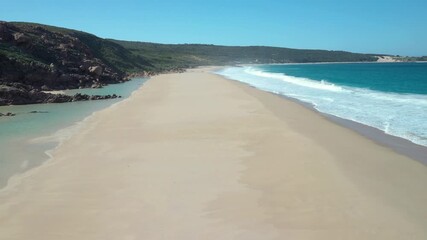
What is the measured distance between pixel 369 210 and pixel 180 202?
352 cm

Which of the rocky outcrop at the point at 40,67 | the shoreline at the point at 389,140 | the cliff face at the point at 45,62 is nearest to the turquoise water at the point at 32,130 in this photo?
the rocky outcrop at the point at 40,67

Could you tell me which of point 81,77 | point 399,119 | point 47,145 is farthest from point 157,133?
point 81,77

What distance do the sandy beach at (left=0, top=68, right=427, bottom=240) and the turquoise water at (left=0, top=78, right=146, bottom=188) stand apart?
65 centimetres

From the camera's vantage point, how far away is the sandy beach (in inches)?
256

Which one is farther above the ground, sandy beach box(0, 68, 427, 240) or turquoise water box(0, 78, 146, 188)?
sandy beach box(0, 68, 427, 240)

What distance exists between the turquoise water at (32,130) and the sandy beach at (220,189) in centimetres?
65

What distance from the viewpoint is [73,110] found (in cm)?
2288

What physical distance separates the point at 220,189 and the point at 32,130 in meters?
10.8

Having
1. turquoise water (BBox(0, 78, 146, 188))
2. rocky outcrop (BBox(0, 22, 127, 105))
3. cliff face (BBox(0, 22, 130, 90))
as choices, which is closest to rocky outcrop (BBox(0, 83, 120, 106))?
rocky outcrop (BBox(0, 22, 127, 105))

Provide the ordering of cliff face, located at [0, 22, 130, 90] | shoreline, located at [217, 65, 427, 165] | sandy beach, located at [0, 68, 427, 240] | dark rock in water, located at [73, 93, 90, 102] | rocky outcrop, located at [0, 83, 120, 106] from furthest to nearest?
1. cliff face, located at [0, 22, 130, 90]
2. dark rock in water, located at [73, 93, 90, 102]
3. rocky outcrop, located at [0, 83, 120, 106]
4. shoreline, located at [217, 65, 427, 165]
5. sandy beach, located at [0, 68, 427, 240]

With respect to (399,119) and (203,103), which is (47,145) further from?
(399,119)

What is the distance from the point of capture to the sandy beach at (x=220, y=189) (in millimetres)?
6508

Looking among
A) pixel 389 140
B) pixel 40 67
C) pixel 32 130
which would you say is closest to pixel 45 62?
pixel 40 67

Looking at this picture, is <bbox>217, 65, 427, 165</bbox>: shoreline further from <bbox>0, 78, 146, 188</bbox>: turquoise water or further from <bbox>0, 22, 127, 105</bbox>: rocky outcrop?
<bbox>0, 22, 127, 105</bbox>: rocky outcrop
